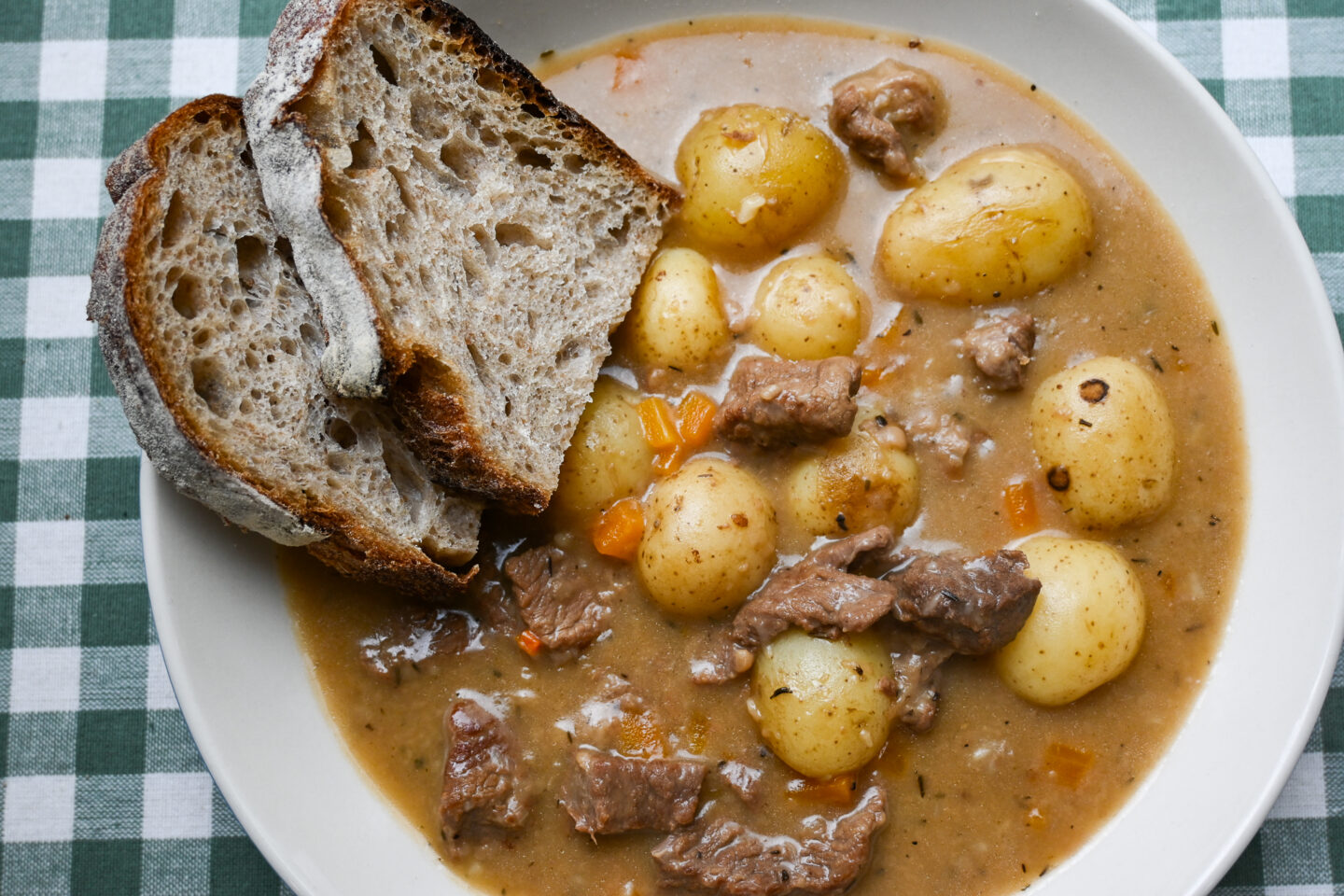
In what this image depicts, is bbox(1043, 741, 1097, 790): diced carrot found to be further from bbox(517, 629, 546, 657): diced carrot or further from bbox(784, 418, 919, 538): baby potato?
bbox(517, 629, 546, 657): diced carrot

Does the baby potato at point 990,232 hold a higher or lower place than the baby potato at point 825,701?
higher

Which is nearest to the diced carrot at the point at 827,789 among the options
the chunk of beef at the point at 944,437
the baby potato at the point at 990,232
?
the chunk of beef at the point at 944,437

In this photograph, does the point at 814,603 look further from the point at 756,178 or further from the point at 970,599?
the point at 756,178

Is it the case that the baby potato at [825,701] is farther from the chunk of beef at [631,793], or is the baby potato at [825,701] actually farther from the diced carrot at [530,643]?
the diced carrot at [530,643]

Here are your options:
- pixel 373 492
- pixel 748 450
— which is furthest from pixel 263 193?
pixel 748 450

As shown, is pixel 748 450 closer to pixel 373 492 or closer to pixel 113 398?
pixel 373 492

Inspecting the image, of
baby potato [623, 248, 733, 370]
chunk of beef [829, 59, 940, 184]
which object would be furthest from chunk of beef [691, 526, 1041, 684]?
chunk of beef [829, 59, 940, 184]
